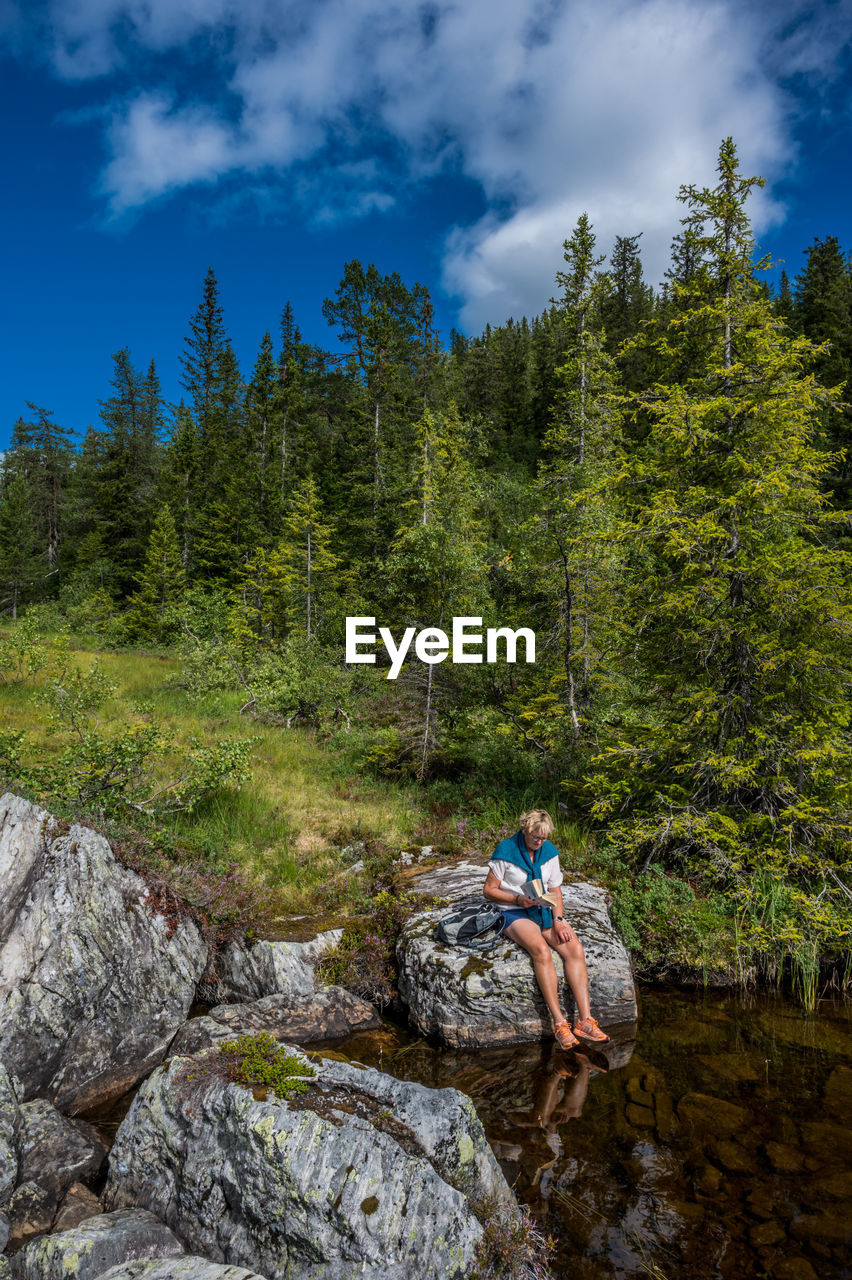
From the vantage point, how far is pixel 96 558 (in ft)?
131

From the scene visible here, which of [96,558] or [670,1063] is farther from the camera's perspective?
[96,558]

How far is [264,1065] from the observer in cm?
451

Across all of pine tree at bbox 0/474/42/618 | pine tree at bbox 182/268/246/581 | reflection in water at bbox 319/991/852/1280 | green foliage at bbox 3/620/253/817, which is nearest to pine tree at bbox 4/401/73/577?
pine tree at bbox 0/474/42/618

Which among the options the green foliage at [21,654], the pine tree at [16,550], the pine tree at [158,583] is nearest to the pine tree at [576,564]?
the green foliage at [21,654]

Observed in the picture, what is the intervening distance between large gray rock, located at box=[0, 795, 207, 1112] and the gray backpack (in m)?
2.90

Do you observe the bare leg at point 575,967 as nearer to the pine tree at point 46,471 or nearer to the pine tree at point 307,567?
the pine tree at point 307,567

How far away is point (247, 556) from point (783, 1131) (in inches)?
1246

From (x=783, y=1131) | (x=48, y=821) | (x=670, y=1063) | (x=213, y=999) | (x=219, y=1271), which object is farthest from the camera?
(x=213, y=999)

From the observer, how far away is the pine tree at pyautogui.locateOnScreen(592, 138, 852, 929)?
782 cm

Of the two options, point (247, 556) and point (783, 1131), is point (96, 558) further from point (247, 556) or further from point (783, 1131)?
point (783, 1131)

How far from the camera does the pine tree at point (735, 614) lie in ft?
25.6

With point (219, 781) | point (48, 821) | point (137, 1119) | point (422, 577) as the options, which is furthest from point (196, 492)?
point (137, 1119)

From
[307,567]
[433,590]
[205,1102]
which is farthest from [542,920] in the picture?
[307,567]

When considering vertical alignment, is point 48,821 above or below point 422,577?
below
